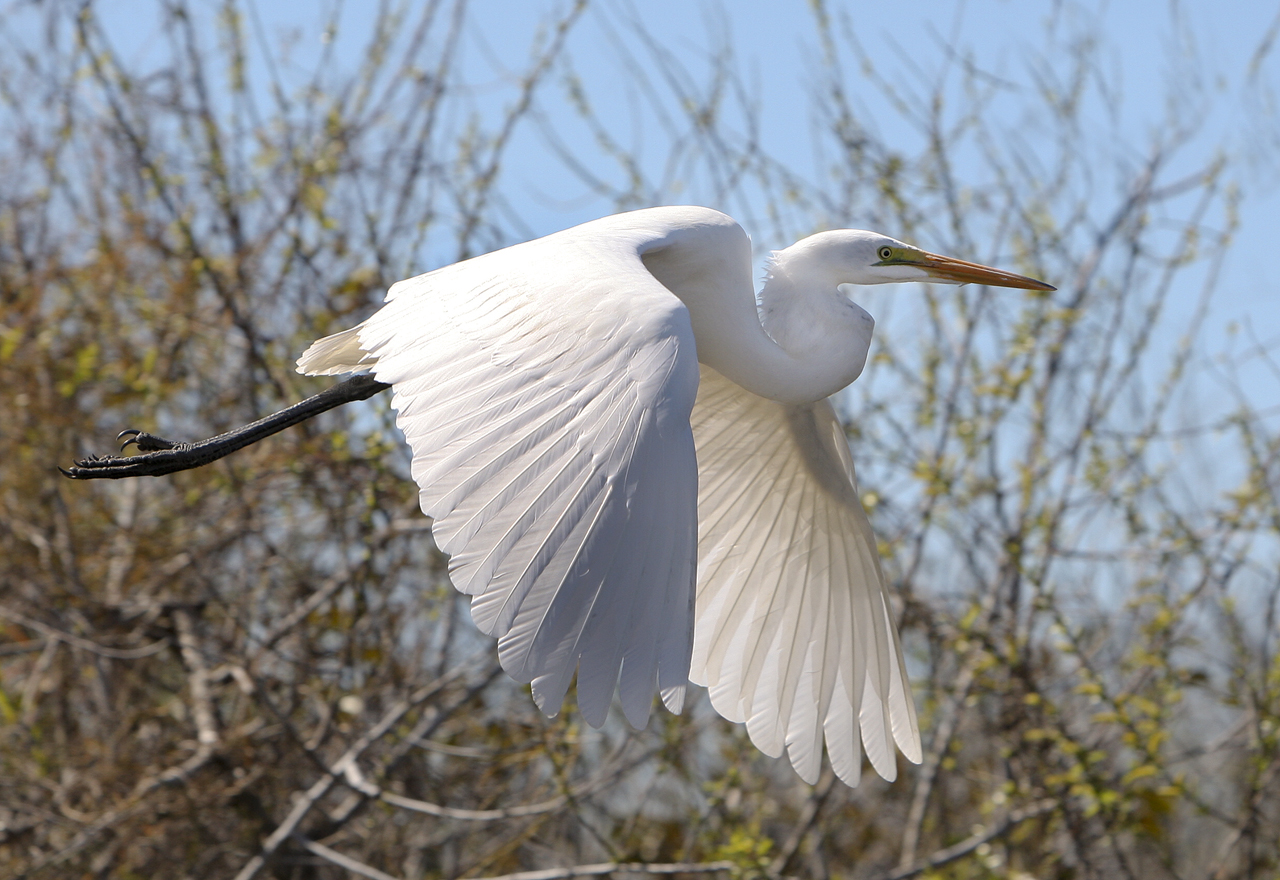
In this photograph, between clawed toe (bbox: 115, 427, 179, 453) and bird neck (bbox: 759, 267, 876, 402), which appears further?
clawed toe (bbox: 115, 427, 179, 453)

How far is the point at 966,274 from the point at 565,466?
175 centimetres

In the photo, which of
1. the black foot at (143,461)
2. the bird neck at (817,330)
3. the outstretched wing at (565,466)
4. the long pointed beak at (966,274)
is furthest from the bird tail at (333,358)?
the long pointed beak at (966,274)

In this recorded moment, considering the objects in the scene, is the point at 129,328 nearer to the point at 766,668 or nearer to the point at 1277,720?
the point at 766,668

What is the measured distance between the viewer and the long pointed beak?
331 centimetres

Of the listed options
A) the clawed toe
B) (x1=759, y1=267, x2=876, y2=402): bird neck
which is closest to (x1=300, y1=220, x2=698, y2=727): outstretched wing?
(x1=759, y1=267, x2=876, y2=402): bird neck

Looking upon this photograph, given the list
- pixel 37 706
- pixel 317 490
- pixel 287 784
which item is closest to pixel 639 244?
pixel 317 490

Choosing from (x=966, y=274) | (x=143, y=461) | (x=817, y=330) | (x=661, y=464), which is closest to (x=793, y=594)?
(x=817, y=330)

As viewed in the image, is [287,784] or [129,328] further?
[129,328]

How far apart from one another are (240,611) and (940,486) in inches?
85.6

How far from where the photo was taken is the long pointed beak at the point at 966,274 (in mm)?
3309

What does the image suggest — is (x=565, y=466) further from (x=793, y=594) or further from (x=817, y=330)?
(x=793, y=594)

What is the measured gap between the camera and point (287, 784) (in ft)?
13.9

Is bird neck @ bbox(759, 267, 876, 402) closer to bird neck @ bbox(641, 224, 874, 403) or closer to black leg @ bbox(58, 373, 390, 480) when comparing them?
bird neck @ bbox(641, 224, 874, 403)

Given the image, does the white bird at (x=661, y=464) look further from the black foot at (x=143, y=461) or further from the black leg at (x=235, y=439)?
the black foot at (x=143, y=461)
